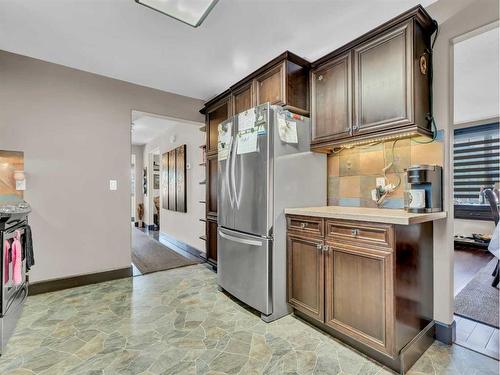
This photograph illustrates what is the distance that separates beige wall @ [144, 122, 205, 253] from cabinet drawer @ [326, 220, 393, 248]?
9.35 ft

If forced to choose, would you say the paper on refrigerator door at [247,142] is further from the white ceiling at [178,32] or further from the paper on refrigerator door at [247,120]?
the white ceiling at [178,32]

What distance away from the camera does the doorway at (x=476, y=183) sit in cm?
212

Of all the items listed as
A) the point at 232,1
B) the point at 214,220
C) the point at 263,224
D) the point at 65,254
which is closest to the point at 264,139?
the point at 263,224

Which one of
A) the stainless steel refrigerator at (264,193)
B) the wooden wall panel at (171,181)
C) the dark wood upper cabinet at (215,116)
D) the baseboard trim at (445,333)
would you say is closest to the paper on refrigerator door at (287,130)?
the stainless steel refrigerator at (264,193)

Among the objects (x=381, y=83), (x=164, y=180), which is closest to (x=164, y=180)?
(x=164, y=180)

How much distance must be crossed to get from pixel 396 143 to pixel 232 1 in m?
1.76

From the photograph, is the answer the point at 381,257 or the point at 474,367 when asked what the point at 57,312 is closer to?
the point at 381,257

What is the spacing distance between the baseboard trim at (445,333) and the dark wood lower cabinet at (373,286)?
0.22 feet

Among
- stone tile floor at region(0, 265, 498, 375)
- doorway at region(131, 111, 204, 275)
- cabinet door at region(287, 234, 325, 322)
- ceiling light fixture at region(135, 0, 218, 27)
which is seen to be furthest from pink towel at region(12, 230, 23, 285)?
cabinet door at region(287, 234, 325, 322)

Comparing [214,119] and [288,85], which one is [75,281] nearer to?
[214,119]

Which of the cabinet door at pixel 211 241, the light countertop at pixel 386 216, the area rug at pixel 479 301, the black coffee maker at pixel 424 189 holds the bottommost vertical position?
the area rug at pixel 479 301

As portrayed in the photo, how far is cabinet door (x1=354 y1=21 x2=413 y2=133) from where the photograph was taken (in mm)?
1791

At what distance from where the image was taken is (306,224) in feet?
6.99

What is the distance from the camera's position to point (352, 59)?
83.3 inches
